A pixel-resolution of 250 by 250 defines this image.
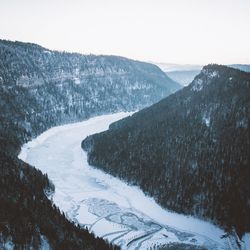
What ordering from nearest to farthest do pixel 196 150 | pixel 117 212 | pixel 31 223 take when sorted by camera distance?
pixel 31 223 < pixel 117 212 < pixel 196 150

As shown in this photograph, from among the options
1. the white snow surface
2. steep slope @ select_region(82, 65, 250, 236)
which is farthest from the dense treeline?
steep slope @ select_region(82, 65, 250, 236)

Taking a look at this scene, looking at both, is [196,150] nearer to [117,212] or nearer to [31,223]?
[117,212]

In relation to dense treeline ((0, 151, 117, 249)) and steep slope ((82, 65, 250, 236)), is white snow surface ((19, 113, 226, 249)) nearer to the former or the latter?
steep slope ((82, 65, 250, 236))

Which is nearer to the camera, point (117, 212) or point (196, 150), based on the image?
point (117, 212)

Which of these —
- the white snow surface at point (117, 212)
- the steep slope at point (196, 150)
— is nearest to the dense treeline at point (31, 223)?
the white snow surface at point (117, 212)

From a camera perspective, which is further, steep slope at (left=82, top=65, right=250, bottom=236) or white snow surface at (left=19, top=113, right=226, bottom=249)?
steep slope at (left=82, top=65, right=250, bottom=236)

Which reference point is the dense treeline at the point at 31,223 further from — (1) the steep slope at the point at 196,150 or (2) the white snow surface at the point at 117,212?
(1) the steep slope at the point at 196,150

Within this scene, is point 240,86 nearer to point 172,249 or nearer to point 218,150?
point 218,150

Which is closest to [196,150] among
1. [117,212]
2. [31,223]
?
[117,212]
